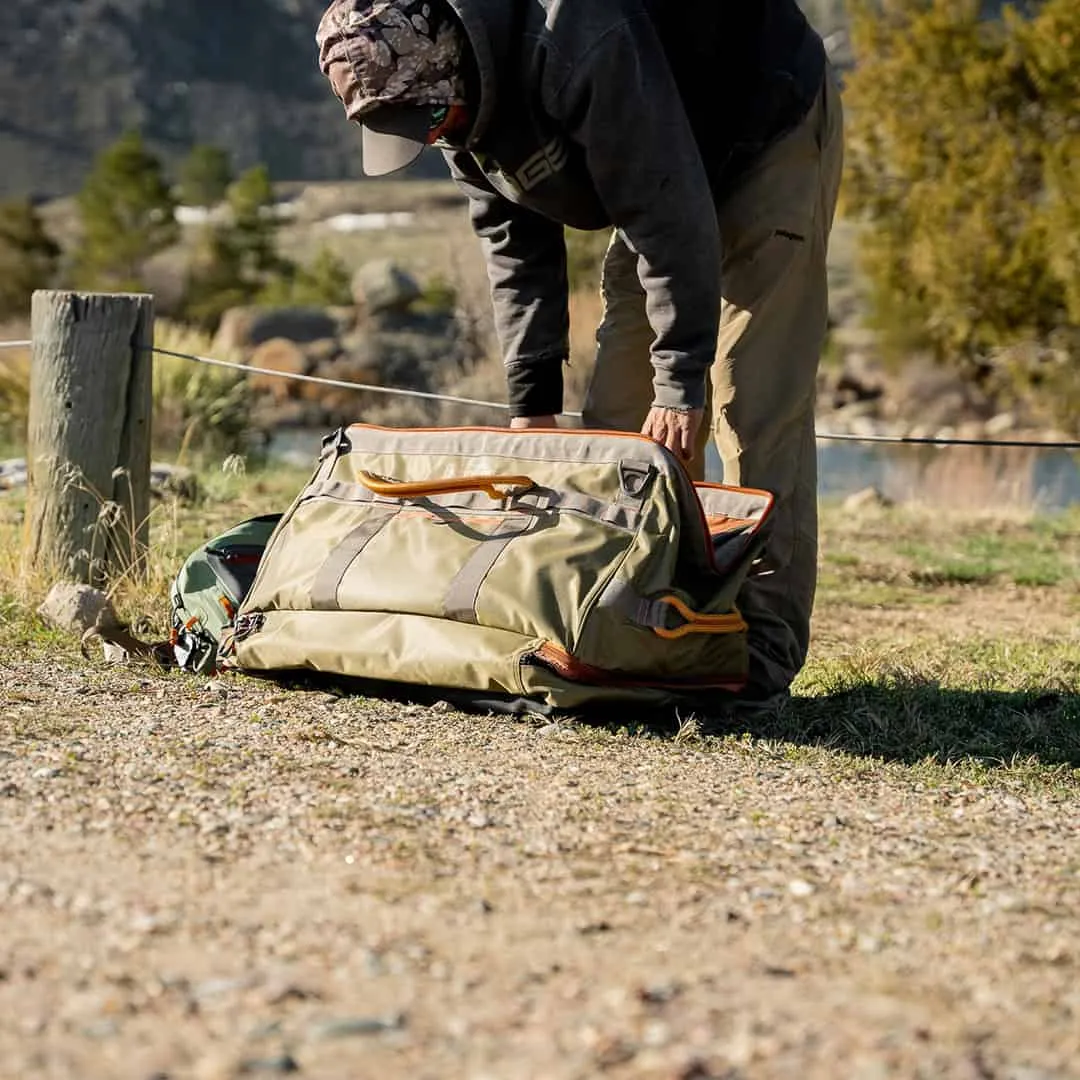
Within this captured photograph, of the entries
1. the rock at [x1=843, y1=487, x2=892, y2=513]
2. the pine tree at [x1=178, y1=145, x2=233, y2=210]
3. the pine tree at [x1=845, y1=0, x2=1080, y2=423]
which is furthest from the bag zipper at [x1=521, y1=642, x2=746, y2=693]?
the pine tree at [x1=178, y1=145, x2=233, y2=210]

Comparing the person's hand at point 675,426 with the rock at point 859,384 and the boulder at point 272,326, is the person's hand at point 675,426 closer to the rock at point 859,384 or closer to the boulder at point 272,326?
the boulder at point 272,326

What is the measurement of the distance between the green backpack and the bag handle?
50 cm

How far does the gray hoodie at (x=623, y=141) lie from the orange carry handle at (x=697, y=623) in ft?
1.51

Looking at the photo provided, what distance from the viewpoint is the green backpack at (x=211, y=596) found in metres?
4.04

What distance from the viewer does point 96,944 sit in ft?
6.94

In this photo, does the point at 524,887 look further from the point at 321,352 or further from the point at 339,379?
the point at 321,352


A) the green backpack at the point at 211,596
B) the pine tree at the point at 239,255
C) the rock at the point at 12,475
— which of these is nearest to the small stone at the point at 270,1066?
the green backpack at the point at 211,596

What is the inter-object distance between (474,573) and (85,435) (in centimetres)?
203

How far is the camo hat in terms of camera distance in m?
3.27

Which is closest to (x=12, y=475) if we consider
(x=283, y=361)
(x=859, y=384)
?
(x=283, y=361)

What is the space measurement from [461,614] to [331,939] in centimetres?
138

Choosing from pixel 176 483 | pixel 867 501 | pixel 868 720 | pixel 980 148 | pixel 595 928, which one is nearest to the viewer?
pixel 595 928

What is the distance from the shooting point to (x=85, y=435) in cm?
505

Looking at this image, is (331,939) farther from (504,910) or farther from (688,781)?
(688,781)
